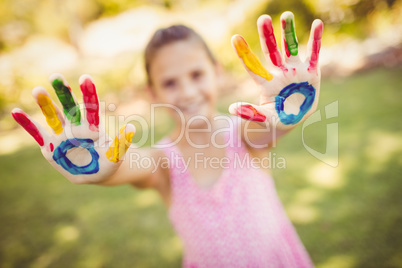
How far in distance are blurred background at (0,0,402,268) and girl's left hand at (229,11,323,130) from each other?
53.9 inches

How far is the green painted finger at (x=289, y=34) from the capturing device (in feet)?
2.39

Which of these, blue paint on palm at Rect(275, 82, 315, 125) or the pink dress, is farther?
the pink dress

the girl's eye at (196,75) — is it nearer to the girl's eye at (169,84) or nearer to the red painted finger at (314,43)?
the girl's eye at (169,84)

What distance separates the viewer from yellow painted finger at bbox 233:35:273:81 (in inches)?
29.5

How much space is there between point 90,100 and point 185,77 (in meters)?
0.48

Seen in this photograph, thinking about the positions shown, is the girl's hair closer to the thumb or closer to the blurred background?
the thumb

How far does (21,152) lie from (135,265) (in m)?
3.82

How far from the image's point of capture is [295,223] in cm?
203

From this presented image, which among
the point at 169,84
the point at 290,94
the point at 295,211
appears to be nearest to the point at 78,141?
the point at 169,84

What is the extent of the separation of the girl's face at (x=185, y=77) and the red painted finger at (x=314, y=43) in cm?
50

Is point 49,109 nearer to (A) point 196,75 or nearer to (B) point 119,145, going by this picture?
(B) point 119,145

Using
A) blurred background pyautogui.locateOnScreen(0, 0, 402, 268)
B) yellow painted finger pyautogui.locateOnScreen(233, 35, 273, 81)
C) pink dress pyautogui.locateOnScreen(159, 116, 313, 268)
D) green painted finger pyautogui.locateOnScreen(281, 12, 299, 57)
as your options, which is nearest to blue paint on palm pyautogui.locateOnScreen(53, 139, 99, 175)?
pink dress pyautogui.locateOnScreen(159, 116, 313, 268)

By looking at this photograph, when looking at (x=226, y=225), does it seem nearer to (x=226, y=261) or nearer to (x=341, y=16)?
(x=226, y=261)

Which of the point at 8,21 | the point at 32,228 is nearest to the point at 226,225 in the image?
the point at 32,228
